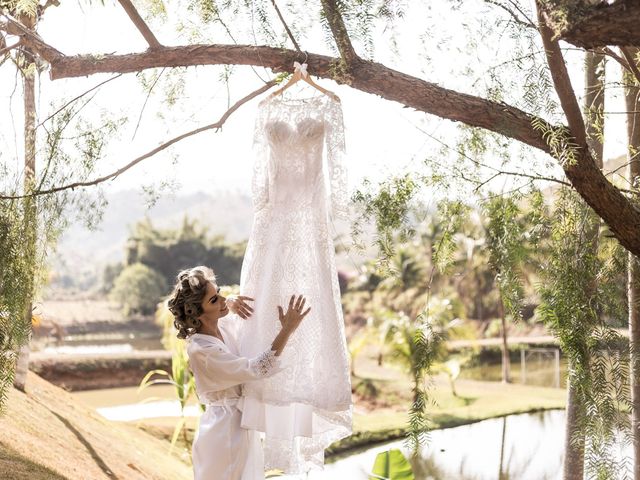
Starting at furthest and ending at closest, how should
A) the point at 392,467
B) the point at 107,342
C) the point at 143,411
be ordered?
1. the point at 107,342
2. the point at 143,411
3. the point at 392,467

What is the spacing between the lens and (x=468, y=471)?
8.66m

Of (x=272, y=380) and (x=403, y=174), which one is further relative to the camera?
(x=403, y=174)

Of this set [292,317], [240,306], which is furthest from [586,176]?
[240,306]

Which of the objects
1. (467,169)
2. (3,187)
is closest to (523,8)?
(467,169)

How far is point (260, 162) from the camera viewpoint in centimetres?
324

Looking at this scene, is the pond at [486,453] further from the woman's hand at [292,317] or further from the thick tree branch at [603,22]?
the thick tree branch at [603,22]

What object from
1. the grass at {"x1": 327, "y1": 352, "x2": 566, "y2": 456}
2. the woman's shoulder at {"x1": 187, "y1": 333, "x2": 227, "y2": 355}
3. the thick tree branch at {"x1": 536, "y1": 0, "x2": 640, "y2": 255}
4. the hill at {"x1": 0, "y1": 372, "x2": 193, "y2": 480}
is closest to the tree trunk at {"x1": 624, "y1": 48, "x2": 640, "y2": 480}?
the thick tree branch at {"x1": 536, "y1": 0, "x2": 640, "y2": 255}

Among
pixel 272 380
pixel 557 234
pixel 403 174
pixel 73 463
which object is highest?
pixel 403 174

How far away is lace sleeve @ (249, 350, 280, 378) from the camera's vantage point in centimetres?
292

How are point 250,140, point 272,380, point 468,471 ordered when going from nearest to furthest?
1. point 272,380
2. point 250,140
3. point 468,471

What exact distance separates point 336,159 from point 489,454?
23.3 ft

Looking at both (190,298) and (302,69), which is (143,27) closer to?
(302,69)

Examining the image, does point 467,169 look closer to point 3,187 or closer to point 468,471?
point 3,187

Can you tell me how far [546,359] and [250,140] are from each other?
54.0 ft
